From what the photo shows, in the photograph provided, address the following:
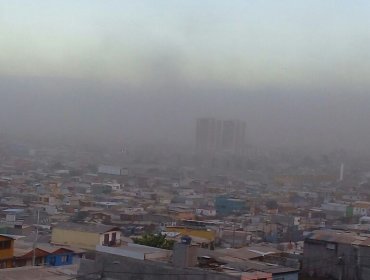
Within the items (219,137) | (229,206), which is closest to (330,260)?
(229,206)

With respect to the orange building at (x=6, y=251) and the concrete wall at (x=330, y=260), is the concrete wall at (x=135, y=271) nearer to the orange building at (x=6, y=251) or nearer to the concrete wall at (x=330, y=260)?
the concrete wall at (x=330, y=260)

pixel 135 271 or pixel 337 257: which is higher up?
pixel 337 257

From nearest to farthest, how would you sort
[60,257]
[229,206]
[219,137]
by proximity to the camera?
[60,257], [229,206], [219,137]

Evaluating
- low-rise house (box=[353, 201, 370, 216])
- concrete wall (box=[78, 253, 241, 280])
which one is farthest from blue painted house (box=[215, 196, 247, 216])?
concrete wall (box=[78, 253, 241, 280])

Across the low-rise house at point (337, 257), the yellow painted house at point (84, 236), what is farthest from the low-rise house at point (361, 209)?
the low-rise house at point (337, 257)

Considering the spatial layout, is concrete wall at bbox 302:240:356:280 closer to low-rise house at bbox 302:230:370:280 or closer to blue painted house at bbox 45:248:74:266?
low-rise house at bbox 302:230:370:280

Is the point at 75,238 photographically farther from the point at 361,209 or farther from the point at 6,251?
the point at 361,209

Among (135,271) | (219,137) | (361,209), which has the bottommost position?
(135,271)

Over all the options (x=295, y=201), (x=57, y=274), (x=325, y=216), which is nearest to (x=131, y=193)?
(x=295, y=201)
